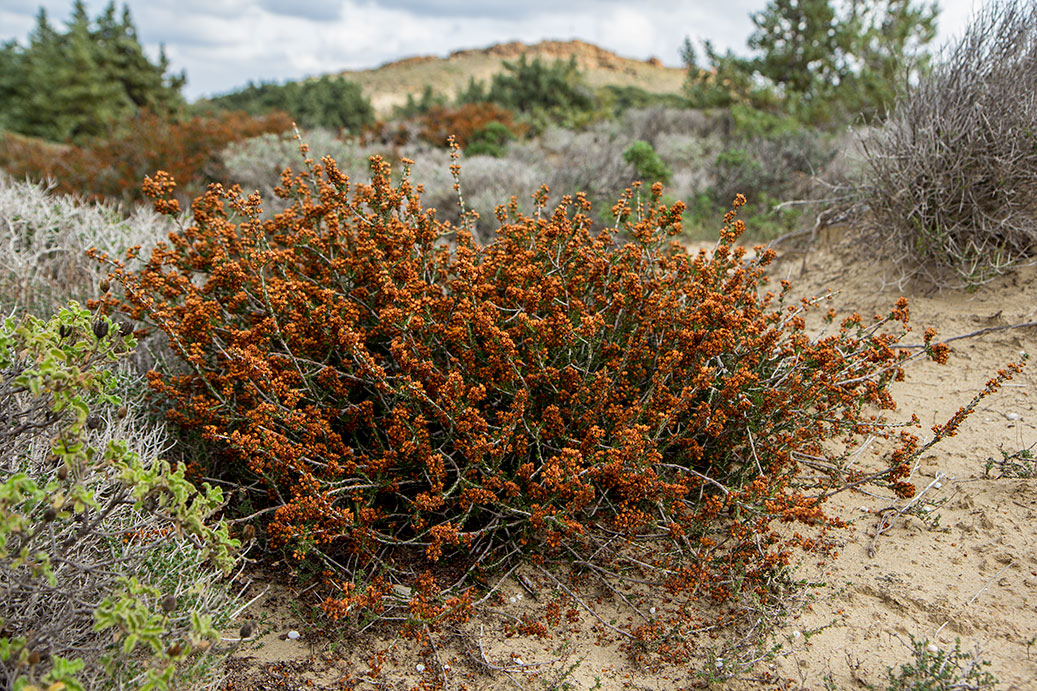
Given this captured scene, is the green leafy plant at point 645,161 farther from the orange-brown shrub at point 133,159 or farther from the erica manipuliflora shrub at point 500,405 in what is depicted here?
the orange-brown shrub at point 133,159

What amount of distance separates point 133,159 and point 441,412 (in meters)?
9.44

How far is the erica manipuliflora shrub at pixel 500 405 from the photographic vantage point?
268cm

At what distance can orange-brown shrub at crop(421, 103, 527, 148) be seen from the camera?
12320 mm

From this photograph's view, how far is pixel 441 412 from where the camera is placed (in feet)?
8.92

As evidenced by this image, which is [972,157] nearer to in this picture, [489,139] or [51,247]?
[51,247]

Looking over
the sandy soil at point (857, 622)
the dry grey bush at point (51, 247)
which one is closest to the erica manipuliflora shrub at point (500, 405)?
the sandy soil at point (857, 622)

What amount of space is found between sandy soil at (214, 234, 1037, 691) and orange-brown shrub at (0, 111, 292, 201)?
24.7 feet

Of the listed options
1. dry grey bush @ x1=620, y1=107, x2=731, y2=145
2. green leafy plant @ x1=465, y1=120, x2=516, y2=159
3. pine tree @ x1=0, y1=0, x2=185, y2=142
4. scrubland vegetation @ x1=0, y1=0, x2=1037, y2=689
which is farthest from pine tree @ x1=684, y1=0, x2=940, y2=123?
pine tree @ x1=0, y1=0, x2=185, y2=142

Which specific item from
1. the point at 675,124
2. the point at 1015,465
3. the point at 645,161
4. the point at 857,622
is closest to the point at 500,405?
the point at 857,622

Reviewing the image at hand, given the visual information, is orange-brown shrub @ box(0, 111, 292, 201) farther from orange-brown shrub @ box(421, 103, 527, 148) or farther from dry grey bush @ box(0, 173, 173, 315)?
dry grey bush @ box(0, 173, 173, 315)

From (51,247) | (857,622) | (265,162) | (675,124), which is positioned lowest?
(857,622)

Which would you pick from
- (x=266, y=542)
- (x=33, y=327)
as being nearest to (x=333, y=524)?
(x=266, y=542)

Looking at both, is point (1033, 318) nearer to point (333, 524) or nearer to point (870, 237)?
point (870, 237)

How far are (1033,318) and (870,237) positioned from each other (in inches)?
52.4
